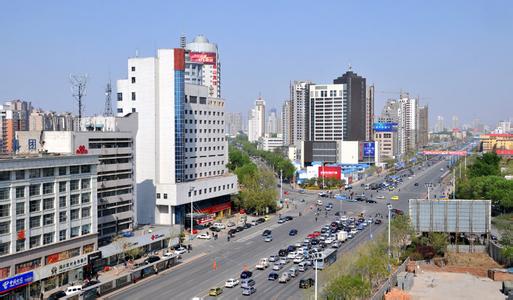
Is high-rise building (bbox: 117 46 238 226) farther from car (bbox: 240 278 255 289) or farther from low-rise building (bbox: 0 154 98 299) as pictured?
car (bbox: 240 278 255 289)

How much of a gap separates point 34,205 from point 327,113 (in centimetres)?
7657

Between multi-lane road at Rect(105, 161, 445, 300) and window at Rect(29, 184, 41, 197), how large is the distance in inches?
239

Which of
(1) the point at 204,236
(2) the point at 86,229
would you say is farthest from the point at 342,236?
(2) the point at 86,229

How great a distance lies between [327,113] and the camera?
329ft

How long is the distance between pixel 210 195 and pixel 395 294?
25373mm

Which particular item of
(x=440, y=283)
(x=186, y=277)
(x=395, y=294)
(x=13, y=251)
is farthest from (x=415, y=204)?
(x=13, y=251)

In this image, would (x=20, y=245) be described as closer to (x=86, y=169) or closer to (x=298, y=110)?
(x=86, y=169)

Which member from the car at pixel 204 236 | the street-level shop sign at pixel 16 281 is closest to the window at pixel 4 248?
the street-level shop sign at pixel 16 281

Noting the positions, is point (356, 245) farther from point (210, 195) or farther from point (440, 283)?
point (210, 195)

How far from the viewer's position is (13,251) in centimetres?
2642

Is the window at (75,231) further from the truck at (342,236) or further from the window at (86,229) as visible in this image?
the truck at (342,236)

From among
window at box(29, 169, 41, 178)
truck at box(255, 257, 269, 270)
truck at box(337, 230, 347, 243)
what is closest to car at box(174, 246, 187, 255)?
truck at box(255, 257, 269, 270)

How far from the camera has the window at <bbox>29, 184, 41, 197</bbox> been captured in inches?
1087

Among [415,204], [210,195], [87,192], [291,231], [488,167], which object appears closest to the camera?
[87,192]
